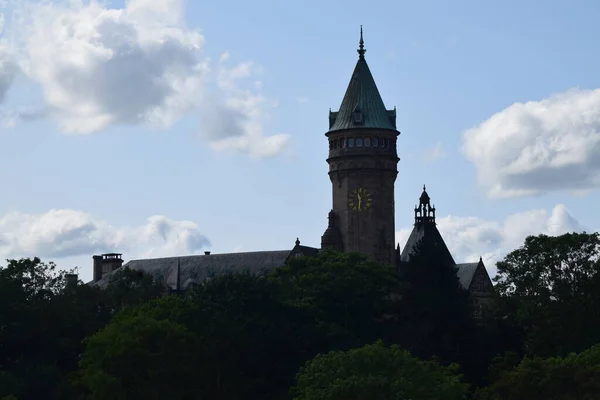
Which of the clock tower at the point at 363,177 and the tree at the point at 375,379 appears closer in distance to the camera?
the tree at the point at 375,379

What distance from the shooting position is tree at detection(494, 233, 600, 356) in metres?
106

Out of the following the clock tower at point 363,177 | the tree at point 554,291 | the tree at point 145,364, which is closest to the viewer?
the tree at point 145,364

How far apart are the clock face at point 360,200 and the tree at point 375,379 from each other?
2504 inches

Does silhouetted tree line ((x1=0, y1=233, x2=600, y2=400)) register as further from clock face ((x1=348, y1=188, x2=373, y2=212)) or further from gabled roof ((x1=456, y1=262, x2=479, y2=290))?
gabled roof ((x1=456, y1=262, x2=479, y2=290))

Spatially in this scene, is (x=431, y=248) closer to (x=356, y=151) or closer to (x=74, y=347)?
(x=74, y=347)

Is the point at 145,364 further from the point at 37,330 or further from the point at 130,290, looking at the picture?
the point at 130,290

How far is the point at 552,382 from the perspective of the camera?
88000 mm

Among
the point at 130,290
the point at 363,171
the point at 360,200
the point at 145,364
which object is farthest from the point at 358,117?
the point at 145,364

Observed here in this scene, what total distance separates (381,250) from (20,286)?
49.0m

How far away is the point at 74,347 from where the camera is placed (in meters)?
107

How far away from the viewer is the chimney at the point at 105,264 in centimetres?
18725

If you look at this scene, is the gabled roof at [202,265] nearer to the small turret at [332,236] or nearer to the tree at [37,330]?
the small turret at [332,236]

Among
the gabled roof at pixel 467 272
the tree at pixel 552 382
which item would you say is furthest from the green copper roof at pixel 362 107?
the tree at pixel 552 382

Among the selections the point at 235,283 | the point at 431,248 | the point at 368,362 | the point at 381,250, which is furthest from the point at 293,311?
the point at 381,250
